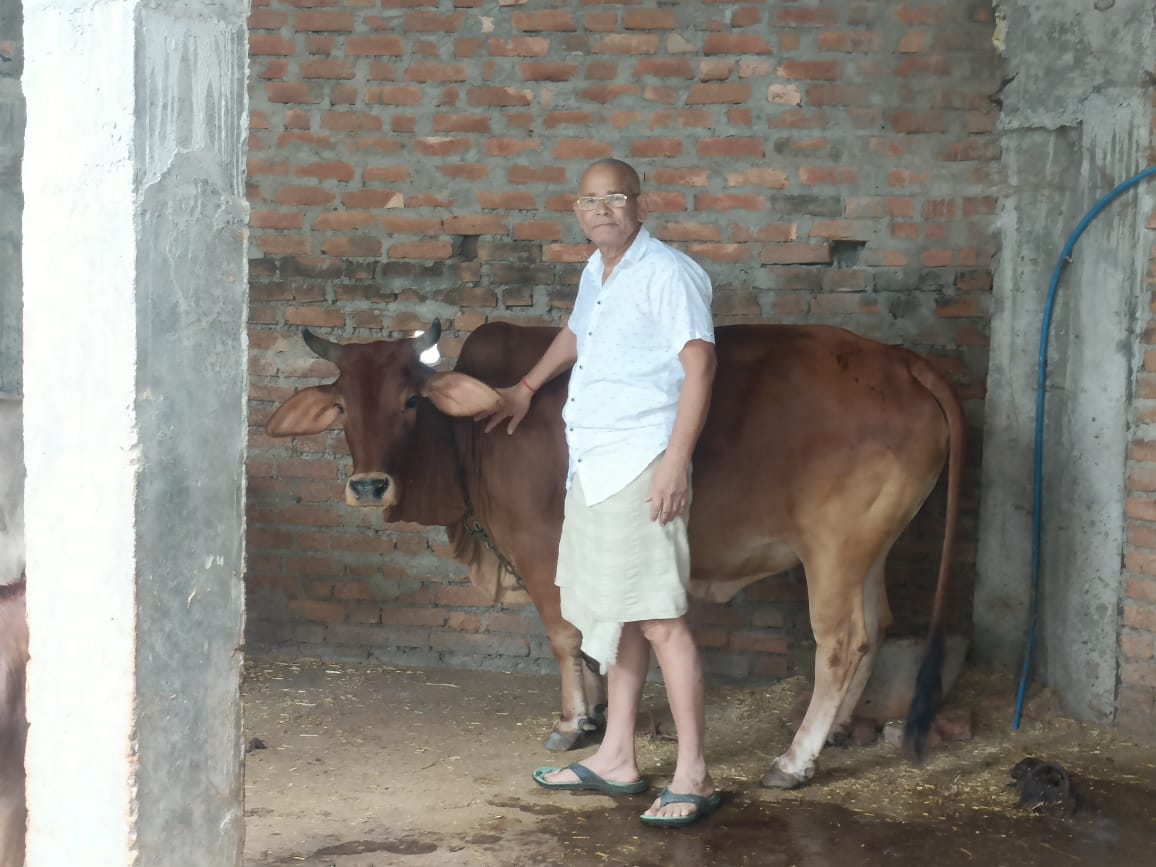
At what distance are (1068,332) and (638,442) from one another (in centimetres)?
197

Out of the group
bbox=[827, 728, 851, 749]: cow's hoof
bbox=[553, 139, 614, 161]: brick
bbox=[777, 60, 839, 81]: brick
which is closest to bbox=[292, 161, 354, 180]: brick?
bbox=[553, 139, 614, 161]: brick

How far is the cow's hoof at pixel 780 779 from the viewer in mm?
4164

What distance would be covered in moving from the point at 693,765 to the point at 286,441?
8.22ft

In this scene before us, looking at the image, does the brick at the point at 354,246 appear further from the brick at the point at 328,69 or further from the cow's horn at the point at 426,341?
the cow's horn at the point at 426,341

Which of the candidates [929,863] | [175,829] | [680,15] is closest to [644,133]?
[680,15]

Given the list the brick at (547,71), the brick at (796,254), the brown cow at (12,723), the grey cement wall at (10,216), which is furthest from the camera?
the brick at (547,71)

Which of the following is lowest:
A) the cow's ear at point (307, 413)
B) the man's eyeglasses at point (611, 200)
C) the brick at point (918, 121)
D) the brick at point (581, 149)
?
the cow's ear at point (307, 413)

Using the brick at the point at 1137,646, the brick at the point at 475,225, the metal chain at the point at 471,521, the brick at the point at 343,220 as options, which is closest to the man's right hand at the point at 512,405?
the metal chain at the point at 471,521

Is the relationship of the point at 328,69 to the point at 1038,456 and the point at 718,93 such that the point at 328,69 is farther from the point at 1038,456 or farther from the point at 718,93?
the point at 1038,456

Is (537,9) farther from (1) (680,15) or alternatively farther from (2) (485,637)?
(2) (485,637)

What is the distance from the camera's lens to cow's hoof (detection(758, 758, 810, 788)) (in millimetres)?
4164

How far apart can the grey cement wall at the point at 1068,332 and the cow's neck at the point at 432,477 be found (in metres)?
1.94

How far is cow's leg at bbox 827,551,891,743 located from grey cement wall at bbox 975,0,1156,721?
64 cm

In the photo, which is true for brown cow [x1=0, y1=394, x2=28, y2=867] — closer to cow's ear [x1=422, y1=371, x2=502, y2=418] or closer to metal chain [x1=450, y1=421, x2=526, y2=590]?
cow's ear [x1=422, y1=371, x2=502, y2=418]
